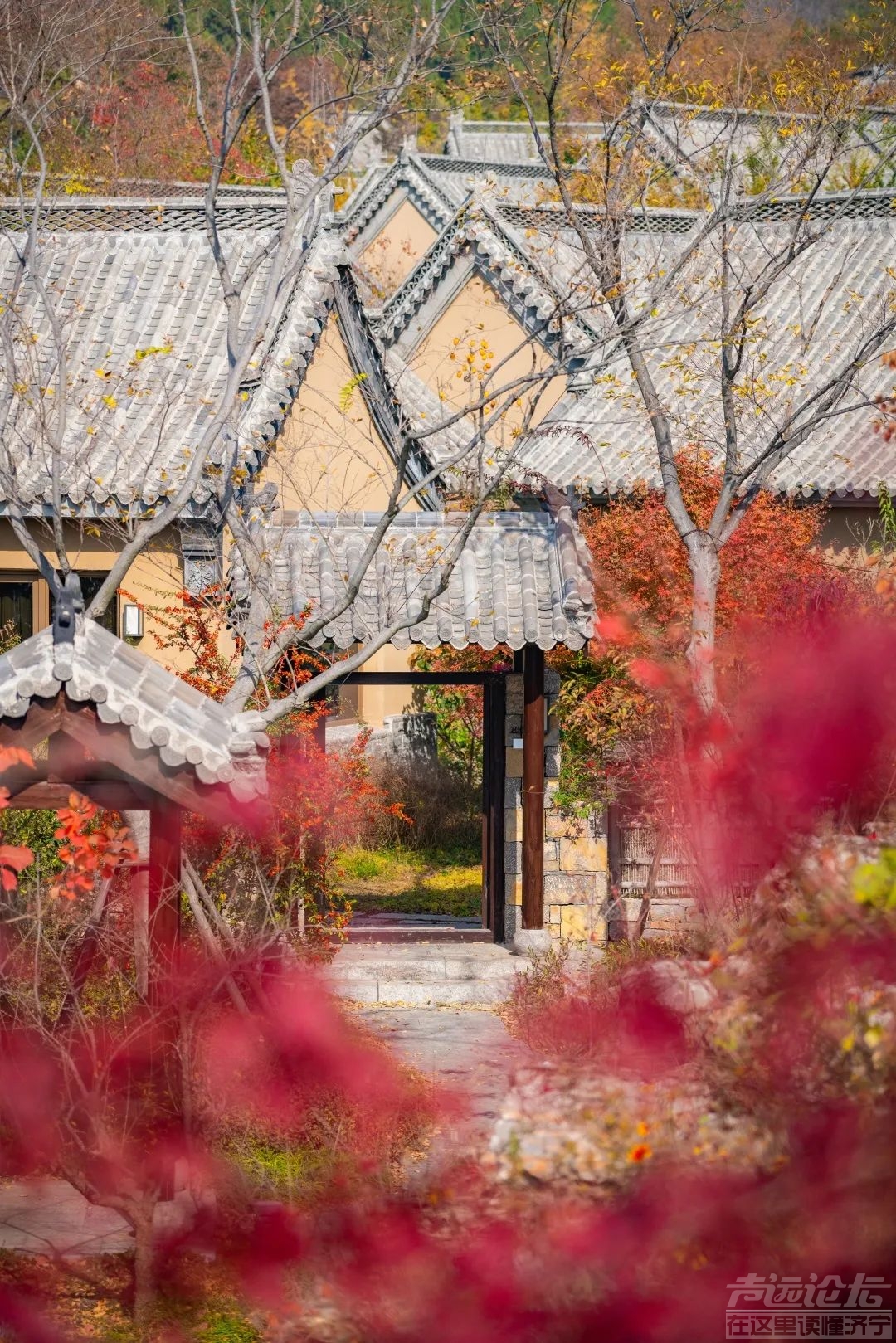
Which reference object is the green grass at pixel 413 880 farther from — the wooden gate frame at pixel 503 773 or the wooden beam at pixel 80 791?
the wooden beam at pixel 80 791

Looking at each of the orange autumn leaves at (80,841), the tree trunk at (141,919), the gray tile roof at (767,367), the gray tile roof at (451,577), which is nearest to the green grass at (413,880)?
the gray tile roof at (451,577)

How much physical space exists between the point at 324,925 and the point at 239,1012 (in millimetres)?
3296

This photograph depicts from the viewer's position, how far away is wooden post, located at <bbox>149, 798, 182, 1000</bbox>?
6707 millimetres

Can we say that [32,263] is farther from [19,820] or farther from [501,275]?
[501,275]

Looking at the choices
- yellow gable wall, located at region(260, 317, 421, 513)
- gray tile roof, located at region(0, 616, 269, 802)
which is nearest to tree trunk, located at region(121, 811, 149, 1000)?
gray tile roof, located at region(0, 616, 269, 802)

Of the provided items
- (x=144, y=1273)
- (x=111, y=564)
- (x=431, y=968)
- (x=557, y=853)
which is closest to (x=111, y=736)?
(x=144, y=1273)

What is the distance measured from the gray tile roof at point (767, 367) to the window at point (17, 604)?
507cm

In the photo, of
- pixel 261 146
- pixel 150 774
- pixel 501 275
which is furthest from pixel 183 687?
pixel 261 146

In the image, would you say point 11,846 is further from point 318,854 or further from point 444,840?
point 444,840

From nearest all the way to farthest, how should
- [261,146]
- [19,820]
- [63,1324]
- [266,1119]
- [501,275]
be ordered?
[63,1324]
[266,1119]
[19,820]
[501,275]
[261,146]

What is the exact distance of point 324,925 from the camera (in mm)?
11805

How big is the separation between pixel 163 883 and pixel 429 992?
544 centimetres

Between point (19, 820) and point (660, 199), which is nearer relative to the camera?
point (19, 820)

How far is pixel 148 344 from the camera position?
1594 centimetres
